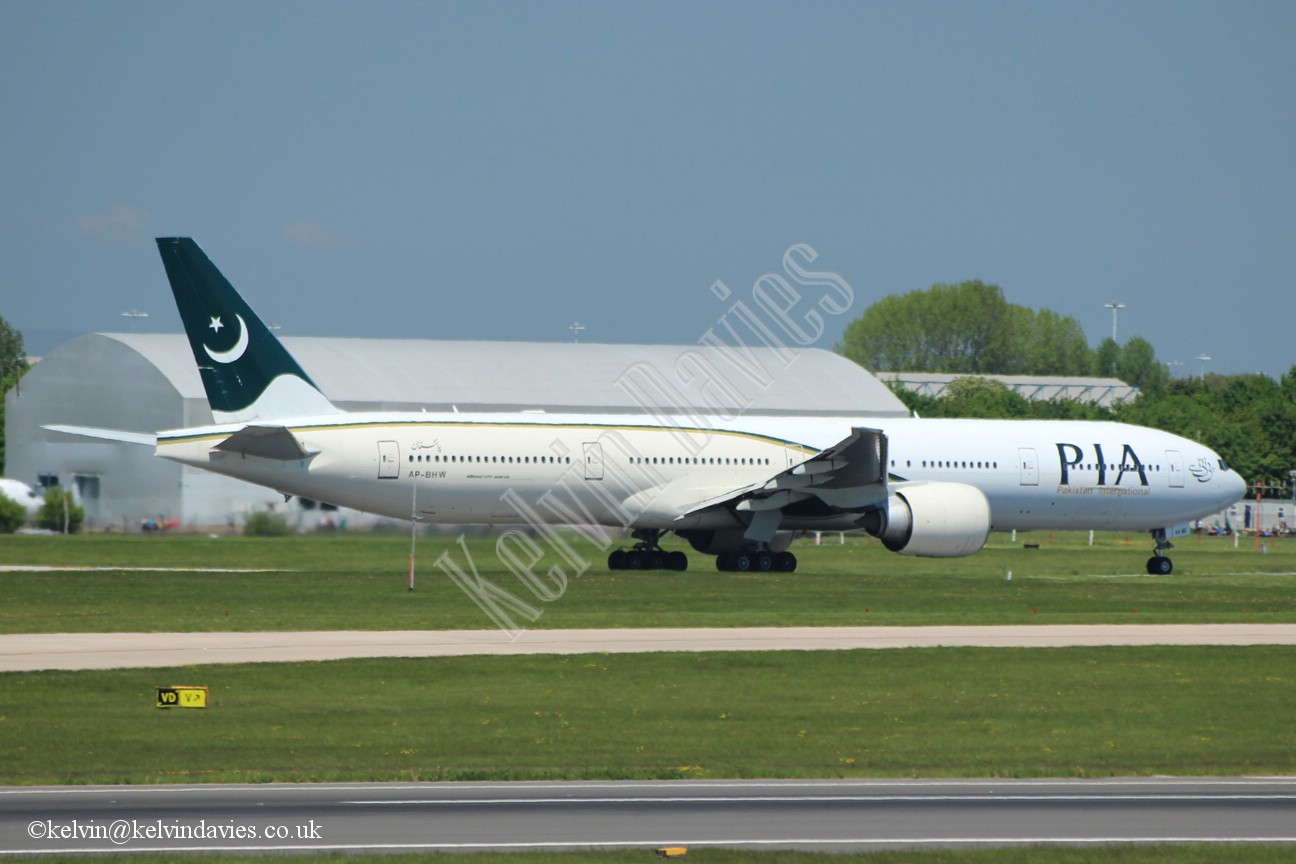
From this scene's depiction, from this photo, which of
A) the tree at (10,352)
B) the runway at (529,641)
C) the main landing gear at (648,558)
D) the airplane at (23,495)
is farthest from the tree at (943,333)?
the runway at (529,641)

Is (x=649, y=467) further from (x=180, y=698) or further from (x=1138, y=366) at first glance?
(x=1138, y=366)

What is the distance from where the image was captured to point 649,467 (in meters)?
41.0

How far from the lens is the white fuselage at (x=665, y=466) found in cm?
3831

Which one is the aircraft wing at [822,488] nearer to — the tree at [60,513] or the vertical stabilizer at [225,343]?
the vertical stabilizer at [225,343]

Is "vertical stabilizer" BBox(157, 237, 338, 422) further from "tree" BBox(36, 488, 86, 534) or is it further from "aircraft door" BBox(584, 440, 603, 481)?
"tree" BBox(36, 488, 86, 534)

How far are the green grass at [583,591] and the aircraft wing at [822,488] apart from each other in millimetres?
1594

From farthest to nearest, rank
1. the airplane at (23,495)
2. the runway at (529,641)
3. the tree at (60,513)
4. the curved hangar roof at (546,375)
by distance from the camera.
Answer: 1. the curved hangar roof at (546,375)
2. the airplane at (23,495)
3. the tree at (60,513)
4. the runway at (529,641)

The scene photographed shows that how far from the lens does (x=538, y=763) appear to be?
16.2m

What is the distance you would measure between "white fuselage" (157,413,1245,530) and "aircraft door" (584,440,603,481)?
0.04 m

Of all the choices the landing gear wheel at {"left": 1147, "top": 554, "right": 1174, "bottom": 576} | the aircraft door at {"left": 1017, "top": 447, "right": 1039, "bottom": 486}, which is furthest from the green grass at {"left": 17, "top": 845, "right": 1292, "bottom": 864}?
the landing gear wheel at {"left": 1147, "top": 554, "right": 1174, "bottom": 576}

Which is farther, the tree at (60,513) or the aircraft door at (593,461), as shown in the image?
the tree at (60,513)

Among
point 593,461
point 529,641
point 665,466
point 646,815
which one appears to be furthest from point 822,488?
point 646,815

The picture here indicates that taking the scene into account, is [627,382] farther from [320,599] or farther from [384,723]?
[384,723]

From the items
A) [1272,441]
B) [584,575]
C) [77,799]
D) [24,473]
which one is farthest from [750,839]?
[1272,441]
